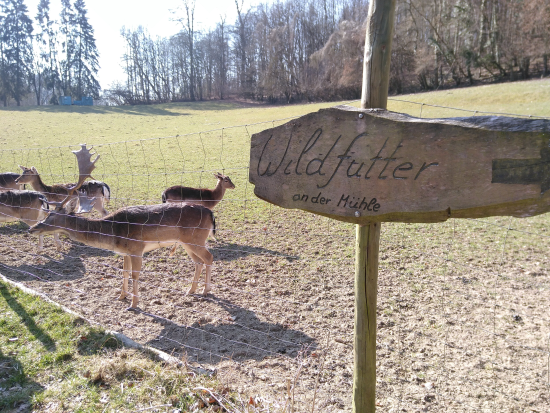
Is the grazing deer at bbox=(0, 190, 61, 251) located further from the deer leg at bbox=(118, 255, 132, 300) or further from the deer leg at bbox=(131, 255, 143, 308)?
the deer leg at bbox=(131, 255, 143, 308)

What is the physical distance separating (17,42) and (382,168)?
233 feet

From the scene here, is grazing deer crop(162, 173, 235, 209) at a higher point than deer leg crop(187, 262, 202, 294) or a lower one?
higher

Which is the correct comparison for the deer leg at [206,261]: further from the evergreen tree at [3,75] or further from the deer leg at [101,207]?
the evergreen tree at [3,75]

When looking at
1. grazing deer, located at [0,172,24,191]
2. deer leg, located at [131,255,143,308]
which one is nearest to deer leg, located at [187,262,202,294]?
deer leg, located at [131,255,143,308]

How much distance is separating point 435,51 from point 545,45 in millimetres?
8829

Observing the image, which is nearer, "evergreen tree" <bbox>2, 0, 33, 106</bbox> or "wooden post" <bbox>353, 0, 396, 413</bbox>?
"wooden post" <bbox>353, 0, 396, 413</bbox>

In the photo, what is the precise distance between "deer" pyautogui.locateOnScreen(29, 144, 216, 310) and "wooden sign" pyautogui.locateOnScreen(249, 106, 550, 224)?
10.7ft

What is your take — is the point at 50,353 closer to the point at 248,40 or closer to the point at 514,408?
the point at 514,408

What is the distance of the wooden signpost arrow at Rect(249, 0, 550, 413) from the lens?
183cm

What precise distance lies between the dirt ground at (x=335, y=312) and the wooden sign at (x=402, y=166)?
1173 millimetres

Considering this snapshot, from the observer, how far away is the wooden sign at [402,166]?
5.97ft

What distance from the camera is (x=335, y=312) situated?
4.99 m

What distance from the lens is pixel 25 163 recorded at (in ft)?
51.1

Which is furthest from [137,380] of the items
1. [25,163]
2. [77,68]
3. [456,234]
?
[77,68]
